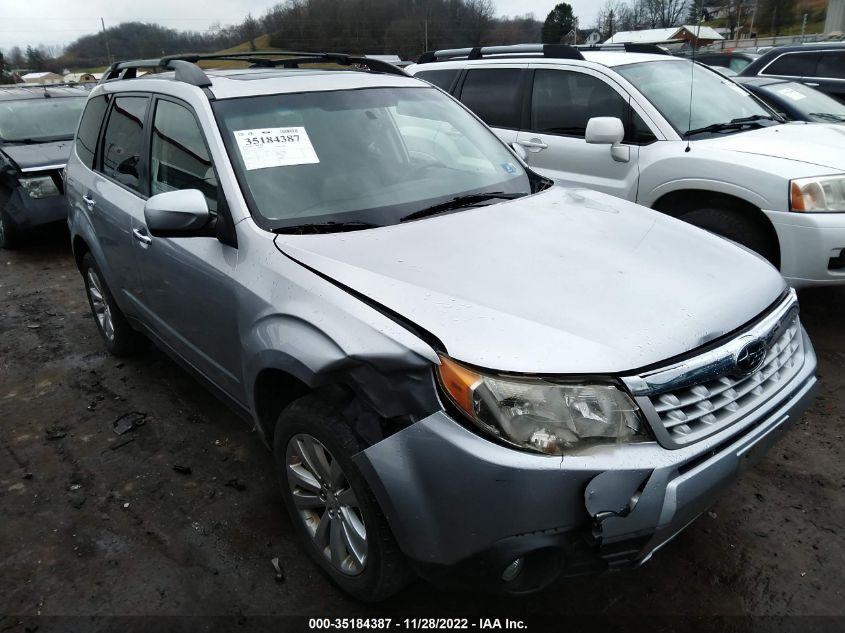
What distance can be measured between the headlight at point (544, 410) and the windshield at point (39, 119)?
7558 mm

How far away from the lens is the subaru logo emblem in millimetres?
2006

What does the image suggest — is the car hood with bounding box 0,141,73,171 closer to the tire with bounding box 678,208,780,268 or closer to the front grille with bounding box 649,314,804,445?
the tire with bounding box 678,208,780,268

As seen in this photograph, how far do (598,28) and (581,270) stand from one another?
3447 centimetres

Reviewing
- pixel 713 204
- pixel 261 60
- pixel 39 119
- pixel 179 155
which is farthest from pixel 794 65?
pixel 39 119

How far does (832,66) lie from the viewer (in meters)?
9.12

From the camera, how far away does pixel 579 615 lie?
89.6 inches

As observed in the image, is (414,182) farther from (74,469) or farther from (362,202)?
(74,469)

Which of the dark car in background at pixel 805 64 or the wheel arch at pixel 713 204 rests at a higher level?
the dark car in background at pixel 805 64

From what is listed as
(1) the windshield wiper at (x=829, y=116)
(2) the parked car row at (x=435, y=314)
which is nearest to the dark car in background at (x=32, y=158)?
(2) the parked car row at (x=435, y=314)

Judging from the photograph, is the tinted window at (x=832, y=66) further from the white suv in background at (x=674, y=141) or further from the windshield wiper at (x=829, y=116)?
the white suv in background at (x=674, y=141)

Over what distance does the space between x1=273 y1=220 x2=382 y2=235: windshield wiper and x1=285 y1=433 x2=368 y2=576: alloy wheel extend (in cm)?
76

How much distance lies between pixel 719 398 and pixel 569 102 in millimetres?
3800

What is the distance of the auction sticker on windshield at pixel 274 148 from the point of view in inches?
104

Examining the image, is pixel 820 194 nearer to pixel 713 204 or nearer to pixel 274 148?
pixel 713 204
